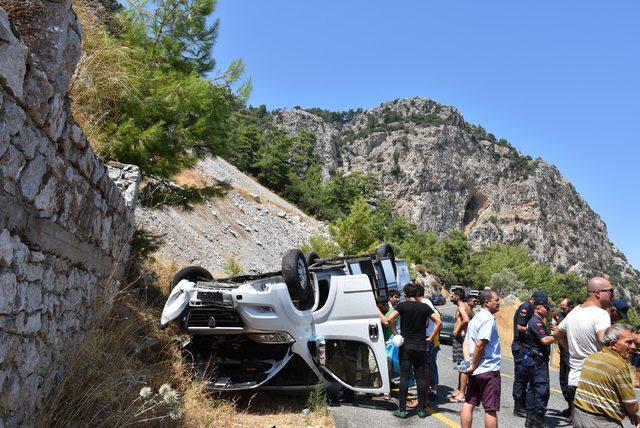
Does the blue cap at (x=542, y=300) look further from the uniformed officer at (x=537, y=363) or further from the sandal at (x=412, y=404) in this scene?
the sandal at (x=412, y=404)

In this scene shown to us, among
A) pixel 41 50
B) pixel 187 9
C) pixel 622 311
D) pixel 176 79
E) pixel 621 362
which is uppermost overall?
pixel 187 9

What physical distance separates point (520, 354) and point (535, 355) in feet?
1.36

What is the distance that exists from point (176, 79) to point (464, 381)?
290 inches

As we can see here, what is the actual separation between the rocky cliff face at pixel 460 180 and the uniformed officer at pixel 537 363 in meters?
109

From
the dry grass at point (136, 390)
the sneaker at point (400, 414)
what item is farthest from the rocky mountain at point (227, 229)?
the sneaker at point (400, 414)

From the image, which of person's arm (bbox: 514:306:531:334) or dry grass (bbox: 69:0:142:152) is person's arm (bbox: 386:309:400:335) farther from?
dry grass (bbox: 69:0:142:152)

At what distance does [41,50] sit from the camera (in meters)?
4.21

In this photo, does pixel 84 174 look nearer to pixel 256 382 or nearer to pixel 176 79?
pixel 256 382

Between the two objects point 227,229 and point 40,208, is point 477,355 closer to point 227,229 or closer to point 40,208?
point 40,208

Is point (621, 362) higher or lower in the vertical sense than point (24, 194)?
lower

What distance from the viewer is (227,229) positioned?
27141 millimetres

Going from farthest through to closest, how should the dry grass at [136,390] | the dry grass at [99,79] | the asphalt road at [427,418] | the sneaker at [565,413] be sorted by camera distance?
the sneaker at [565,413]
the dry grass at [99,79]
the asphalt road at [427,418]
the dry grass at [136,390]

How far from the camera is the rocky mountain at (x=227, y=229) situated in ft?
63.3

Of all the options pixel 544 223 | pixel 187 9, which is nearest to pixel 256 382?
pixel 187 9
